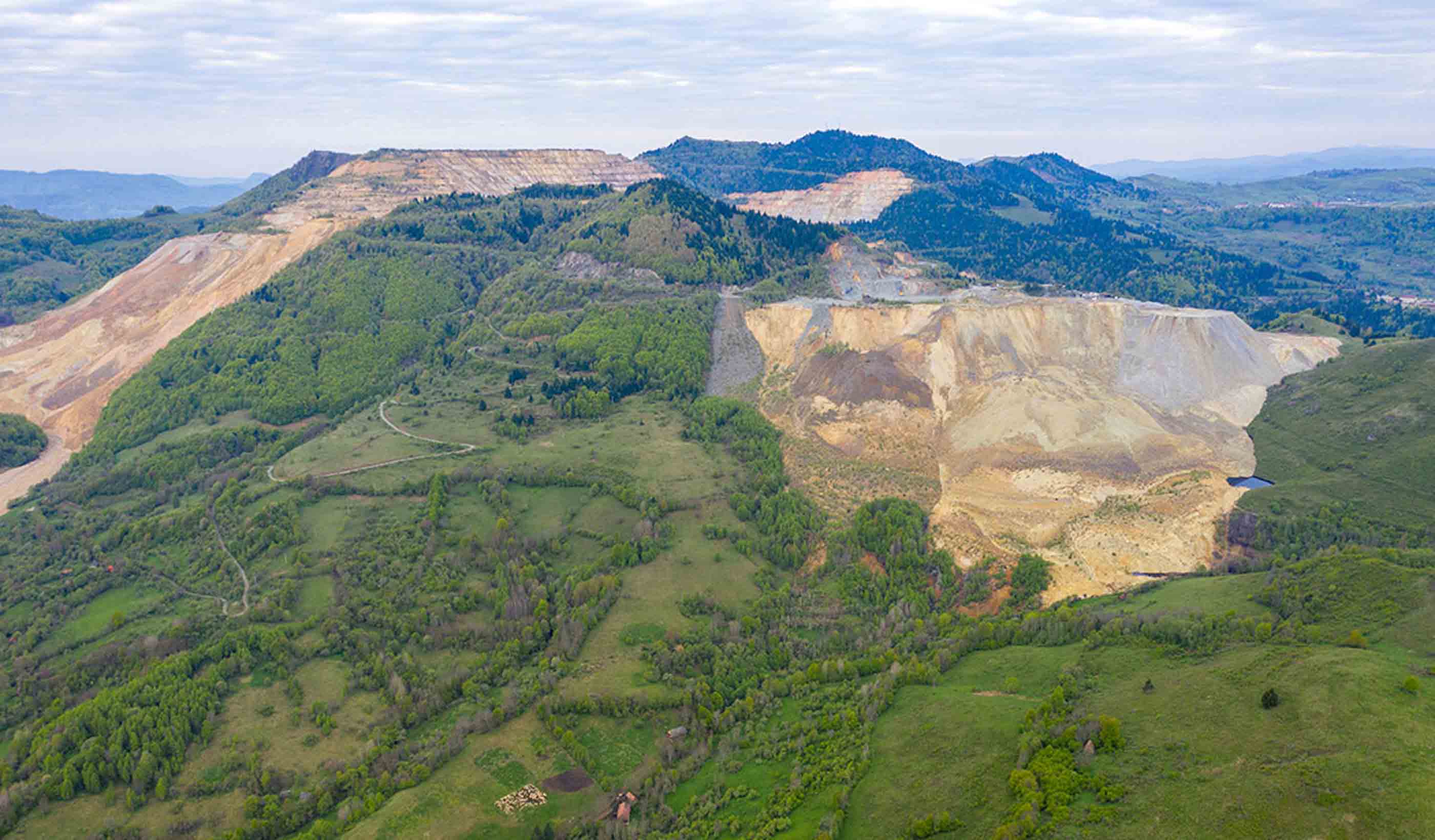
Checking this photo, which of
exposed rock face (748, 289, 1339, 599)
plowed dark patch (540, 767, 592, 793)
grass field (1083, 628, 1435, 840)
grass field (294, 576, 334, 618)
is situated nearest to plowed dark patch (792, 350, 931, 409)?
exposed rock face (748, 289, 1339, 599)

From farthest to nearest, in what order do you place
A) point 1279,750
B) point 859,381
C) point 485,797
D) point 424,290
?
1. point 424,290
2. point 859,381
3. point 485,797
4. point 1279,750

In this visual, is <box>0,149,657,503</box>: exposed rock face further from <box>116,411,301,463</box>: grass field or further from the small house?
the small house

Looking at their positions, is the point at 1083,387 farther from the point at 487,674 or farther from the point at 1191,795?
the point at 487,674

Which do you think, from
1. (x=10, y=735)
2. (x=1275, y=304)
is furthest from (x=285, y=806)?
(x=1275, y=304)

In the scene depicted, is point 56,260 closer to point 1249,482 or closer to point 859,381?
point 859,381

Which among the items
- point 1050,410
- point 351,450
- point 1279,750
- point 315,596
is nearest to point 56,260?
point 351,450
